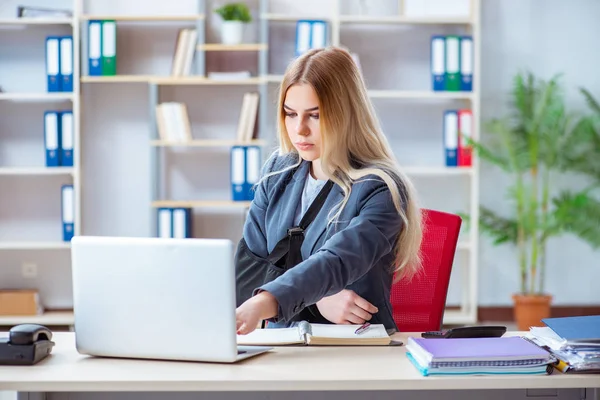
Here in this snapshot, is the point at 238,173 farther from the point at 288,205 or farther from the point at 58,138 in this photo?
the point at 288,205

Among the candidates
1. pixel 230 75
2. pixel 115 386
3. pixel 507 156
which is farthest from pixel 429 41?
pixel 115 386

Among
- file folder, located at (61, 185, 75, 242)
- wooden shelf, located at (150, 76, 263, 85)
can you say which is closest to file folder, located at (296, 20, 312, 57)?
wooden shelf, located at (150, 76, 263, 85)

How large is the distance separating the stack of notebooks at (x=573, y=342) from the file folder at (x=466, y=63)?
3.37 meters

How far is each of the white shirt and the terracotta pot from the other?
3.11 m

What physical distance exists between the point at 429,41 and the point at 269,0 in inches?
39.7

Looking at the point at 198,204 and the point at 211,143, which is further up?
the point at 211,143

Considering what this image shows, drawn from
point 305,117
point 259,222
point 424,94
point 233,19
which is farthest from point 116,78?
point 305,117

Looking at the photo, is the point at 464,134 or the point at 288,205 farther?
the point at 464,134

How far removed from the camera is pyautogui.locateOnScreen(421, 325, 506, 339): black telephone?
5.87 feet

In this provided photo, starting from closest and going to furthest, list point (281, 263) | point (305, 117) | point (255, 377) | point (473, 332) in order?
point (255, 377)
point (473, 332)
point (305, 117)
point (281, 263)

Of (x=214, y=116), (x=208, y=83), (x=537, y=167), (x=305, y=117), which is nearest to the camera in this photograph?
(x=305, y=117)

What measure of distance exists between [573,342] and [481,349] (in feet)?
0.60

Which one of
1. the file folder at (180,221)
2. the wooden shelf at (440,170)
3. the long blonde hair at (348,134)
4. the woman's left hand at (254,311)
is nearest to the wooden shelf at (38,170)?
the file folder at (180,221)

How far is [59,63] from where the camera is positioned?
501 cm
